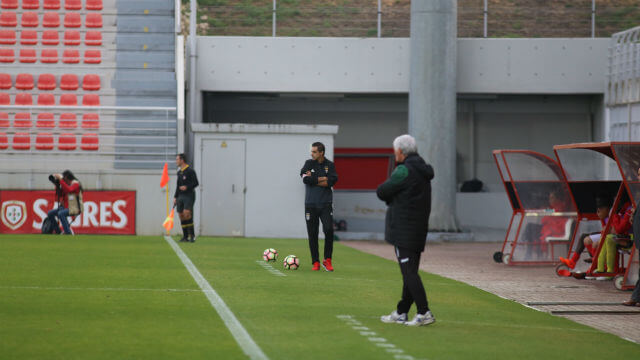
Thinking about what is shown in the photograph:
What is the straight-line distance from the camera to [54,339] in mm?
8000

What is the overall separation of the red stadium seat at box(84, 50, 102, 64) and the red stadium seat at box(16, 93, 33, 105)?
1.97m

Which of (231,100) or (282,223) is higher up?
(231,100)

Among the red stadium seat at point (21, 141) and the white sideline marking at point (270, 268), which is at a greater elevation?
the red stadium seat at point (21, 141)

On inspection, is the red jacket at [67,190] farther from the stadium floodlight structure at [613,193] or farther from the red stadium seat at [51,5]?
the stadium floodlight structure at [613,193]

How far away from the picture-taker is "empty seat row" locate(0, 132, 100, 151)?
88.8 ft

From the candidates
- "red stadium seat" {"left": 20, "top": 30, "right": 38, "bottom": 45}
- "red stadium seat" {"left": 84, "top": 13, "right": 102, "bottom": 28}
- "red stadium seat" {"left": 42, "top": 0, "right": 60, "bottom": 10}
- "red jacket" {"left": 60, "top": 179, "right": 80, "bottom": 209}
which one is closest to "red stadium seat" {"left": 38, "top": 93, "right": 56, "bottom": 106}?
"red stadium seat" {"left": 20, "top": 30, "right": 38, "bottom": 45}

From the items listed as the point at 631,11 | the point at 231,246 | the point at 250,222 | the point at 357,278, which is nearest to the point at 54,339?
the point at 357,278

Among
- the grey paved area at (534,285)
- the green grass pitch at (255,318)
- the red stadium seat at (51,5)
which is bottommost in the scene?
the grey paved area at (534,285)

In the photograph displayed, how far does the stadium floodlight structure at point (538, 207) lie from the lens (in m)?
18.6

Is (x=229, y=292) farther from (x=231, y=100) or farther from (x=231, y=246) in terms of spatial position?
(x=231, y=100)

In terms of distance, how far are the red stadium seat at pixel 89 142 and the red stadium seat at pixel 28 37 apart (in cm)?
401

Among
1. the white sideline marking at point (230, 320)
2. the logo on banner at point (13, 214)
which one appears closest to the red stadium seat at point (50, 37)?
the logo on banner at point (13, 214)

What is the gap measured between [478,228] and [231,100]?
963 cm

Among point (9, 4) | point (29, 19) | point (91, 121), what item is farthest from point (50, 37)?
point (91, 121)
